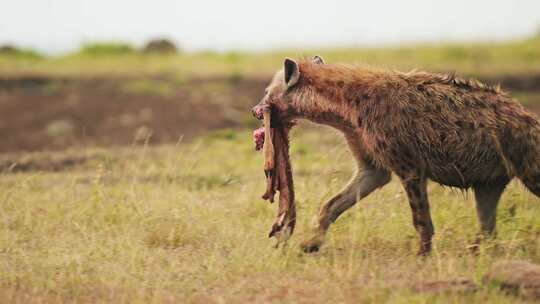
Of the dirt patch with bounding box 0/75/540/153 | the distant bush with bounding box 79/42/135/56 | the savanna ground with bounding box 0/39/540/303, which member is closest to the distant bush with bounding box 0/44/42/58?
the distant bush with bounding box 79/42/135/56

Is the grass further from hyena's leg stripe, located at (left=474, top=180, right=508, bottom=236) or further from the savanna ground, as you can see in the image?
hyena's leg stripe, located at (left=474, top=180, right=508, bottom=236)

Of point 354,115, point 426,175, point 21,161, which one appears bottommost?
point 21,161

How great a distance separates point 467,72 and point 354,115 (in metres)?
8.99

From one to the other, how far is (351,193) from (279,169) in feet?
1.30

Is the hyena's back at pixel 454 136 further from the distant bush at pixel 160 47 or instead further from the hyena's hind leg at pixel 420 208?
the distant bush at pixel 160 47

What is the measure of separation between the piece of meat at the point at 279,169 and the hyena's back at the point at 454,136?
48 centimetres

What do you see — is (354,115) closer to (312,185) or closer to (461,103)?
(461,103)

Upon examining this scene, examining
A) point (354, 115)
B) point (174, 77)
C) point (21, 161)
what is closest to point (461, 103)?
point (354, 115)

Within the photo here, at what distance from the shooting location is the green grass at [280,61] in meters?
13.8

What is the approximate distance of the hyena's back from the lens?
14.4ft

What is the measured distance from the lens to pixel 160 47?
1734 centimetres

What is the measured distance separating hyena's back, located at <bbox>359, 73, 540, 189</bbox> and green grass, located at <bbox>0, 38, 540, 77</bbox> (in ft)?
28.8

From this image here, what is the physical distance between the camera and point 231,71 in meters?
14.2

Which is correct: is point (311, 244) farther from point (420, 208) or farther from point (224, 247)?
point (420, 208)
